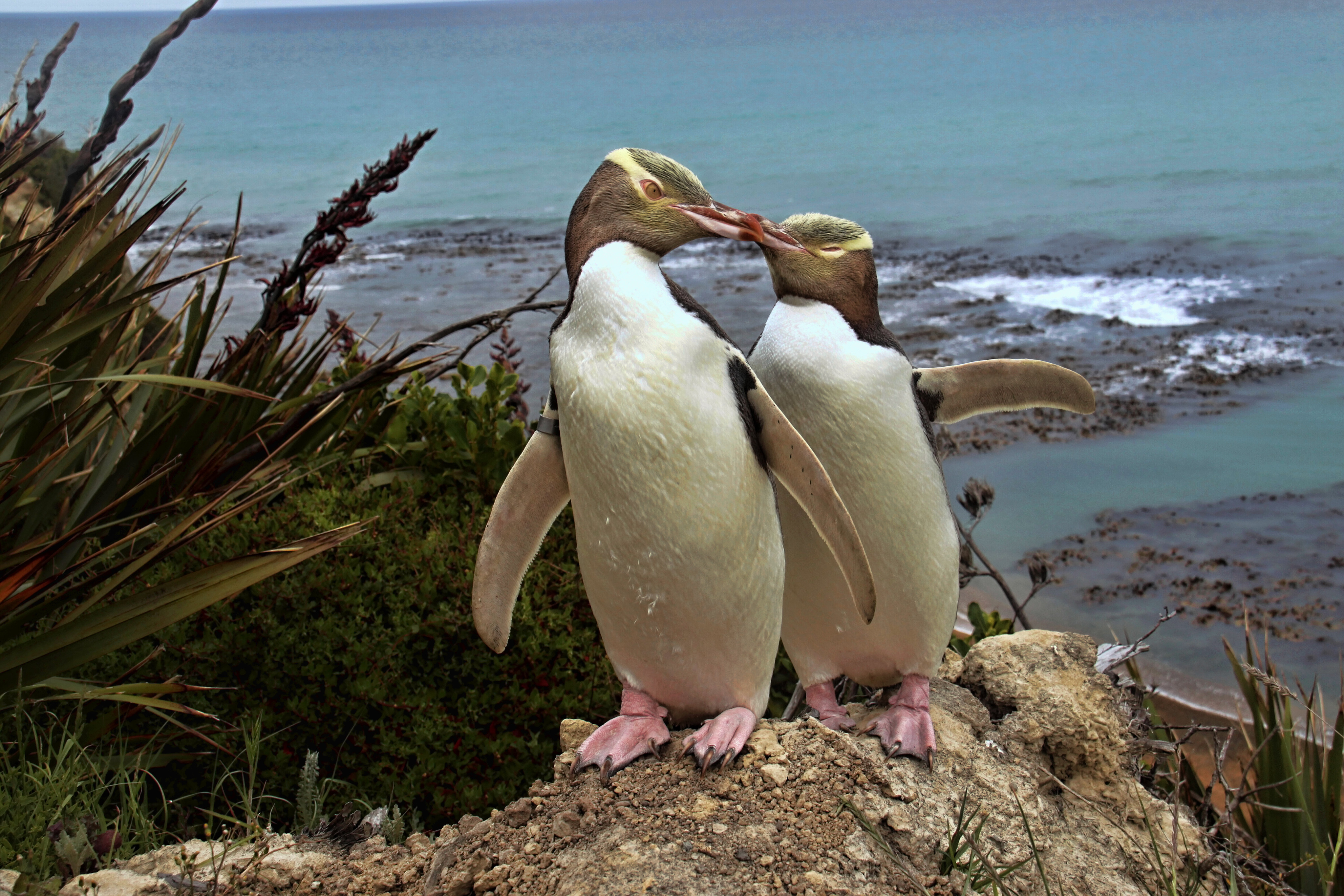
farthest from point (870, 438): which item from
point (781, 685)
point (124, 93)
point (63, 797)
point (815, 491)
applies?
point (124, 93)

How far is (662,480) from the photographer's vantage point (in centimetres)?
178

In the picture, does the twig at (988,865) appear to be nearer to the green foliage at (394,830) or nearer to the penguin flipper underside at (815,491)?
the penguin flipper underside at (815,491)

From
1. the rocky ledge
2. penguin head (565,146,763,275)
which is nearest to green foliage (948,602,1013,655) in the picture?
the rocky ledge

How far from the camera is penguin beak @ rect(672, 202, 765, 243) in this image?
1.79 meters

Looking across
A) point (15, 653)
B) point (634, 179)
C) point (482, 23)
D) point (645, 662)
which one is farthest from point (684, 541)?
point (482, 23)

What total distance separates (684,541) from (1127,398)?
6.22 meters

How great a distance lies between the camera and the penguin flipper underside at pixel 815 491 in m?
1.78

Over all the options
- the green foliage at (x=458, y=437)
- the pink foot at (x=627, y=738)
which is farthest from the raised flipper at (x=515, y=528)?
the green foliage at (x=458, y=437)

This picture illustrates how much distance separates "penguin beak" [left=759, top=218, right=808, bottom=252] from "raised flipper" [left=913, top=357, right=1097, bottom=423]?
1.36 ft

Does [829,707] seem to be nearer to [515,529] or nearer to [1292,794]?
[515,529]

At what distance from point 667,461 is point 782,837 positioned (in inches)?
26.7

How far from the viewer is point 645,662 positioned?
1979mm

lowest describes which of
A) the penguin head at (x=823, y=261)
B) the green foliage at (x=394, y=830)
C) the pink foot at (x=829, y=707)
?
the green foliage at (x=394, y=830)

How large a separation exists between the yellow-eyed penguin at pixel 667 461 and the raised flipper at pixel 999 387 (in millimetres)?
524
